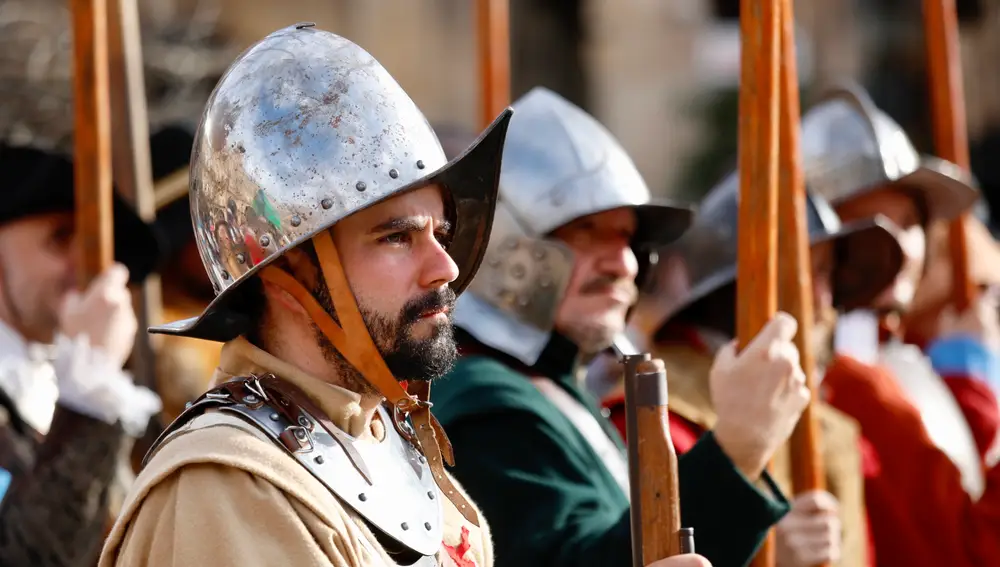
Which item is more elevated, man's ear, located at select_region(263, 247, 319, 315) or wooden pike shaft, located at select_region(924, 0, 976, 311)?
man's ear, located at select_region(263, 247, 319, 315)

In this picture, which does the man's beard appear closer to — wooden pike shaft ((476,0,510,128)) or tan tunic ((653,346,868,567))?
tan tunic ((653,346,868,567))

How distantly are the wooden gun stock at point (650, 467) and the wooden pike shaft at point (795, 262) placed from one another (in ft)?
3.02

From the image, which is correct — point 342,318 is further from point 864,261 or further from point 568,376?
point 864,261

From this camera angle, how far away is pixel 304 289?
9.59 ft

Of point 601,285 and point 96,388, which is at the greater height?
point 601,285

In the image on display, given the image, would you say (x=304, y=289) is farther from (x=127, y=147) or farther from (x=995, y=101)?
(x=995, y=101)

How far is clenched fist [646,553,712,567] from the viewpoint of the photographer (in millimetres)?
2990

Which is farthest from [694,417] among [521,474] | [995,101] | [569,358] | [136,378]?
[995,101]

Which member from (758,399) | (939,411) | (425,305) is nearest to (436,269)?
(425,305)

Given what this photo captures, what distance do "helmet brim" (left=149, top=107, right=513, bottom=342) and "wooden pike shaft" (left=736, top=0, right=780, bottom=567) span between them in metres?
0.75

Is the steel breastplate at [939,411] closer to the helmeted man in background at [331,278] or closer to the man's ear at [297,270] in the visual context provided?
the helmeted man in background at [331,278]

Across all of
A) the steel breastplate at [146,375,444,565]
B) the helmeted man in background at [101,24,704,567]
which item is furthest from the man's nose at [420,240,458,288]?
the steel breastplate at [146,375,444,565]

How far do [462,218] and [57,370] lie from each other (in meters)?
1.51

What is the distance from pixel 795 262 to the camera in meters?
4.20
